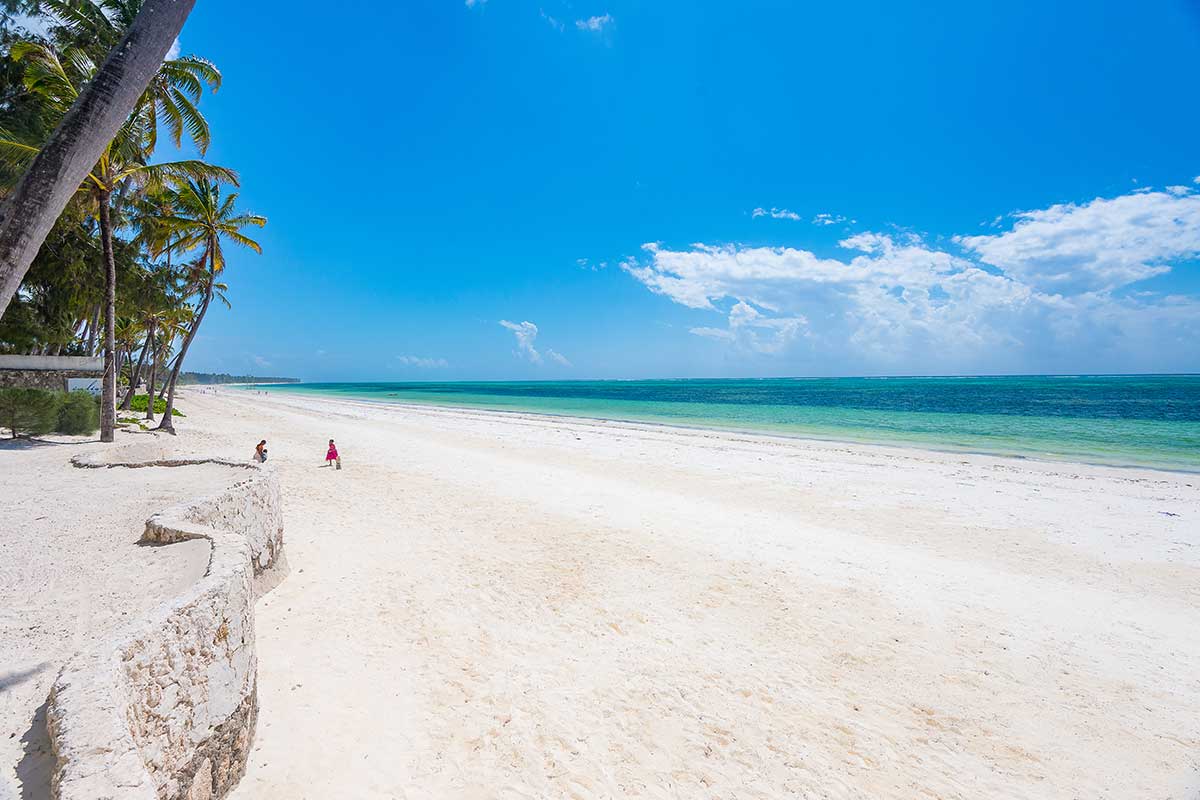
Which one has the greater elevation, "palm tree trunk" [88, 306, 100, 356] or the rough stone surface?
"palm tree trunk" [88, 306, 100, 356]

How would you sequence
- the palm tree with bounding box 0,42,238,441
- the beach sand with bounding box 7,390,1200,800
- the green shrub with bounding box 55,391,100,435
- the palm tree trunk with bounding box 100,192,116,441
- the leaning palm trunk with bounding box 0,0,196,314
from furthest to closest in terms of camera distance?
the green shrub with bounding box 55,391,100,435
the palm tree trunk with bounding box 100,192,116,441
the palm tree with bounding box 0,42,238,441
the beach sand with bounding box 7,390,1200,800
the leaning palm trunk with bounding box 0,0,196,314

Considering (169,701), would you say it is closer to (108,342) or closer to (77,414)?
(108,342)

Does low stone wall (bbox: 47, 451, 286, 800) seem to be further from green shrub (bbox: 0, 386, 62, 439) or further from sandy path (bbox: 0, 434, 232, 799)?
green shrub (bbox: 0, 386, 62, 439)

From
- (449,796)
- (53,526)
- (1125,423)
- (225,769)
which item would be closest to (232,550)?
(225,769)

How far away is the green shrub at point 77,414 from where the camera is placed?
13.6 metres

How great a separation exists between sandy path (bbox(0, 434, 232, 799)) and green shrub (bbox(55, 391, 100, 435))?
27.6ft

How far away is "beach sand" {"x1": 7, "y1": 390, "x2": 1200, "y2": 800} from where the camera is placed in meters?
3.82

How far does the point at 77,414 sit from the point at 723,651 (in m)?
18.0

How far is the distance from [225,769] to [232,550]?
61.6 inches

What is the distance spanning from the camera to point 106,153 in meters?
12.4

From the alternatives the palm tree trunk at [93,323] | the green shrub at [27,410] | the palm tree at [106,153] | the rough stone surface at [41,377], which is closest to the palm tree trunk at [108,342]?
the palm tree at [106,153]

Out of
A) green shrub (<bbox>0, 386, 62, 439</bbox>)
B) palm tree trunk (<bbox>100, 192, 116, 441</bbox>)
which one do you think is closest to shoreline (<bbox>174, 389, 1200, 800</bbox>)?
palm tree trunk (<bbox>100, 192, 116, 441</bbox>)

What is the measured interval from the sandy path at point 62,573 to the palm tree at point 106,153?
8.20 meters

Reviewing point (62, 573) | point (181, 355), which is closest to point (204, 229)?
point (181, 355)
